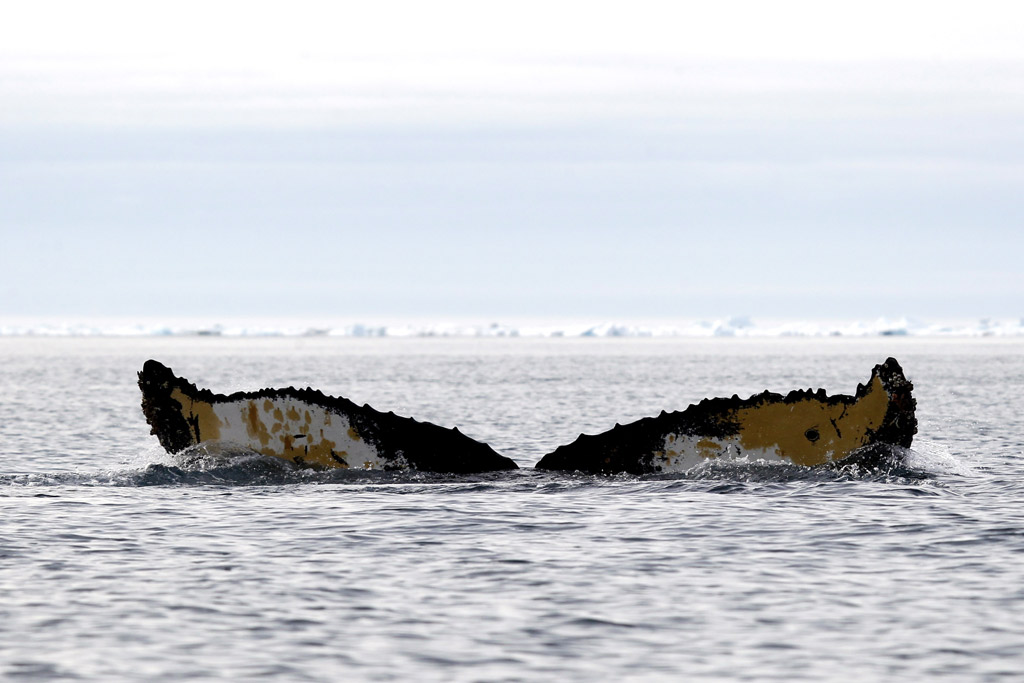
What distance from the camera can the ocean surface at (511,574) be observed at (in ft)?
29.9

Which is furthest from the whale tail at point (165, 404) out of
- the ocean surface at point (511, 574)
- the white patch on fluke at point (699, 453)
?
the white patch on fluke at point (699, 453)

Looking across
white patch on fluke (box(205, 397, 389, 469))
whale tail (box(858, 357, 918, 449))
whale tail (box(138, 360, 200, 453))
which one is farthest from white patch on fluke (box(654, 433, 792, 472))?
whale tail (box(138, 360, 200, 453))

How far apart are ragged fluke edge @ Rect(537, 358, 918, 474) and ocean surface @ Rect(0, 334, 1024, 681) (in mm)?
280

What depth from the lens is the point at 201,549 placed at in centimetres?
1298

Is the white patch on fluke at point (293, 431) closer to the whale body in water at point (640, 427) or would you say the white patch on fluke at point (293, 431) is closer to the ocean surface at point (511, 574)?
the whale body in water at point (640, 427)

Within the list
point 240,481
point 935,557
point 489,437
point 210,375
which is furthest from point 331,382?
point 935,557

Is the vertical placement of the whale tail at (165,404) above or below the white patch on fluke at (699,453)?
above

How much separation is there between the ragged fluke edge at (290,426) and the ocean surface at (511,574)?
0.29m

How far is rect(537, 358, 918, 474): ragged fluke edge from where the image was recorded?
15.5 metres

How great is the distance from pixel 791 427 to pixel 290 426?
20.2 feet

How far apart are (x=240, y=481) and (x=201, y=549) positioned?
3.86 m

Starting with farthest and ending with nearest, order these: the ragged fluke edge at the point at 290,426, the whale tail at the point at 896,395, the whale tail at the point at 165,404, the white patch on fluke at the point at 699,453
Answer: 1. the white patch on fluke at the point at 699,453
2. the ragged fluke edge at the point at 290,426
3. the whale tail at the point at 165,404
4. the whale tail at the point at 896,395

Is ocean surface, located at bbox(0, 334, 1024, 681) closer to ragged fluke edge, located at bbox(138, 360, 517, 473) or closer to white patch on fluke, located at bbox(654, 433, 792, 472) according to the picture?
white patch on fluke, located at bbox(654, 433, 792, 472)

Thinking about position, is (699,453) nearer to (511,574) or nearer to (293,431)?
(293,431)
